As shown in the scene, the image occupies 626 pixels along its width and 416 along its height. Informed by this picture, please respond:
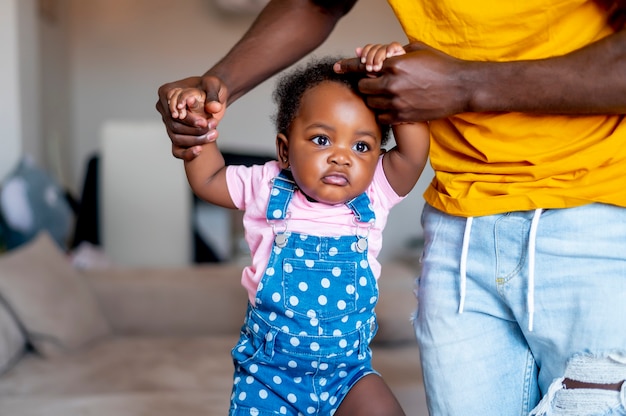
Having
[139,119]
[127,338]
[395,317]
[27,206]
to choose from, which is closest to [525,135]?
[395,317]

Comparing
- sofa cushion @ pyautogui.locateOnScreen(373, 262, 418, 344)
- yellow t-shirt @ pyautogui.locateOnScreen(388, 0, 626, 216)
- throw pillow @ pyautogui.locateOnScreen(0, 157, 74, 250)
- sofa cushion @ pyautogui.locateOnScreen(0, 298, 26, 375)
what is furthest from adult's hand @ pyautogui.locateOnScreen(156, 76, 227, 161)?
throw pillow @ pyautogui.locateOnScreen(0, 157, 74, 250)

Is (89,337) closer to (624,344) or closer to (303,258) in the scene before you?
(303,258)

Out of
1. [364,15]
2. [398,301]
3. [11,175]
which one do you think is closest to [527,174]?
[398,301]

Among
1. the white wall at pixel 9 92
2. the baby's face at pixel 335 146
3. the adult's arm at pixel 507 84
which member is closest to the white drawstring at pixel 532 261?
the adult's arm at pixel 507 84

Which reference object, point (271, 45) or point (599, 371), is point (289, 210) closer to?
point (271, 45)

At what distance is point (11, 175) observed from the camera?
3.36 metres

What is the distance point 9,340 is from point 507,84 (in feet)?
6.99

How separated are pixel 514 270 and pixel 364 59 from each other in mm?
385

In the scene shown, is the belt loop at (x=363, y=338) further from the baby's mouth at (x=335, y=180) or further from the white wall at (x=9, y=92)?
the white wall at (x=9, y=92)

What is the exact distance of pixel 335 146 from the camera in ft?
4.24

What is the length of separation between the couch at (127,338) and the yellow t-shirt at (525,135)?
1311 mm

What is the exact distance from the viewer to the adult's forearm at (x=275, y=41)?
140 cm

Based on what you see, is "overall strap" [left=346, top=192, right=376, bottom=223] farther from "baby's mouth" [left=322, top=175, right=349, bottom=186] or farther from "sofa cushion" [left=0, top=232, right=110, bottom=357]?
"sofa cushion" [left=0, top=232, right=110, bottom=357]

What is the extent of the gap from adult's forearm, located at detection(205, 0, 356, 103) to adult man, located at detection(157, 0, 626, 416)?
13cm
